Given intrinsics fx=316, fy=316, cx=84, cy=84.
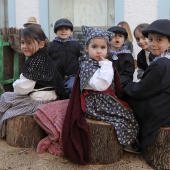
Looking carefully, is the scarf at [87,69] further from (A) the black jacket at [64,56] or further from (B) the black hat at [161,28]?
(A) the black jacket at [64,56]

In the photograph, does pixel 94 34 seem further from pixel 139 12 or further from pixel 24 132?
pixel 139 12

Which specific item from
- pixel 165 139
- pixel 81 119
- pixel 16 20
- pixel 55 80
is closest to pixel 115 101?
pixel 81 119

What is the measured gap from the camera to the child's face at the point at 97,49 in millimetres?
2912

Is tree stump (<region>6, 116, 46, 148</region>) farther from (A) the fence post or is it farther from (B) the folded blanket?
(A) the fence post

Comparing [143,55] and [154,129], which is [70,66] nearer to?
[143,55]

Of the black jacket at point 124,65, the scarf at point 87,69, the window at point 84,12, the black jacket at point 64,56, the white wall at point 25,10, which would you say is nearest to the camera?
the scarf at point 87,69

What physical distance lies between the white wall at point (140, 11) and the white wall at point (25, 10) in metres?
1.85

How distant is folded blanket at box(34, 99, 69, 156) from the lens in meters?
3.04

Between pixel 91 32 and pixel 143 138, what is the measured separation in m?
1.09

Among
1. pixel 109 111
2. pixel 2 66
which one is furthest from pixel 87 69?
pixel 2 66

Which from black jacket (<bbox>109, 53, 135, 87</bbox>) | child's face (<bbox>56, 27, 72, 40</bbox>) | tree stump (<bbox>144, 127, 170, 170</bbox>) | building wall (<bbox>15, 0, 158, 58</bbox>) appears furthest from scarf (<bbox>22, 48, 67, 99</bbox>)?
building wall (<bbox>15, 0, 158, 58</bbox>)

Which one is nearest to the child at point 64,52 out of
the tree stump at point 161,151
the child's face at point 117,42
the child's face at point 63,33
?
the child's face at point 63,33

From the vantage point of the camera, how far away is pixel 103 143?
2885mm

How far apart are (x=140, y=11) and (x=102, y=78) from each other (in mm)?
3656
